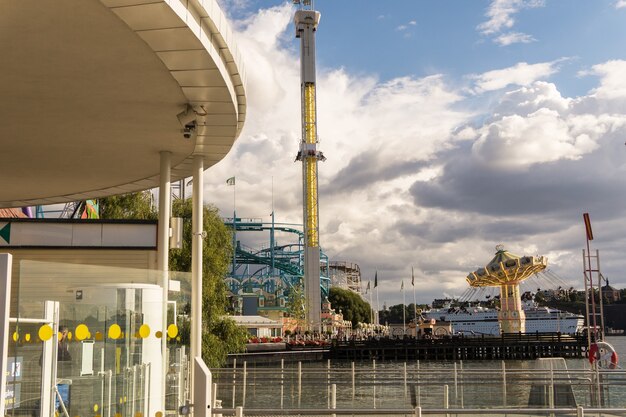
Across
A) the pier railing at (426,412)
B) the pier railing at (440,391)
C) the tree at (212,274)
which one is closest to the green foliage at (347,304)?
the tree at (212,274)

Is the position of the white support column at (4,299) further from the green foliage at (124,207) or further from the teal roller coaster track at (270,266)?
the teal roller coaster track at (270,266)

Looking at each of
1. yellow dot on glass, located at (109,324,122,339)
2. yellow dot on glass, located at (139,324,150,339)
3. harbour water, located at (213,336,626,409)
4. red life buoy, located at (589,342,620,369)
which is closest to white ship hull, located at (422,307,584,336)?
red life buoy, located at (589,342,620,369)

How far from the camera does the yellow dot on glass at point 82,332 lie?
8406 mm

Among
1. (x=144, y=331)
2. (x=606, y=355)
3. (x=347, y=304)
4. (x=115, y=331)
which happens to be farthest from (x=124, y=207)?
(x=347, y=304)

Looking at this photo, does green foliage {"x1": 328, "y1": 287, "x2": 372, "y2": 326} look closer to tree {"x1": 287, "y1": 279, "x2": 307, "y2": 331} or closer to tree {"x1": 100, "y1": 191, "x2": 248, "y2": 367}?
tree {"x1": 287, "y1": 279, "x2": 307, "y2": 331}

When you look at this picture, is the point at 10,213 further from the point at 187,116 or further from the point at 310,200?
the point at 310,200

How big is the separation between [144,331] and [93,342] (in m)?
0.82

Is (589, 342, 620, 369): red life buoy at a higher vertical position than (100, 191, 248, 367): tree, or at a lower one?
lower

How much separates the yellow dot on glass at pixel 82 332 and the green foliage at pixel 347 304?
13019 cm

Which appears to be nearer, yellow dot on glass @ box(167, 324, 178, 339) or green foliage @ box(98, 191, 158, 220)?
yellow dot on glass @ box(167, 324, 178, 339)

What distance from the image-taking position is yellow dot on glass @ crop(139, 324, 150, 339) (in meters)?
9.20

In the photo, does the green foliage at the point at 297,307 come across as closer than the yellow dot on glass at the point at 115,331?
No

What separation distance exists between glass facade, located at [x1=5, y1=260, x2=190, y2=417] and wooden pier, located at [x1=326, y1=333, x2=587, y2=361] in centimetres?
6579

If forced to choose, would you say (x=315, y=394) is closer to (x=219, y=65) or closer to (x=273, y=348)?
(x=219, y=65)
